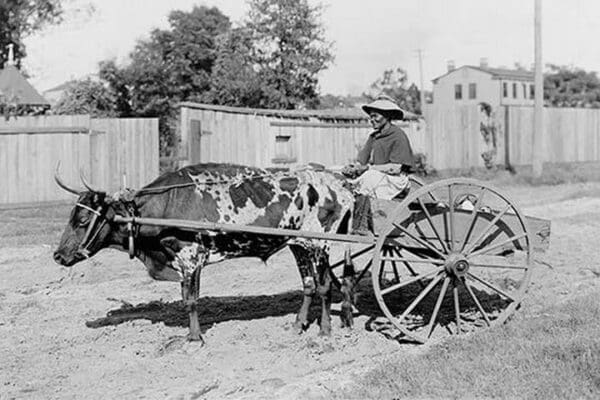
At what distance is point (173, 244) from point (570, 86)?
2818 inches

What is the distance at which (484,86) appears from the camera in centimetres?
8262

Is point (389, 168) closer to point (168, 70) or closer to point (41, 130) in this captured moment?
point (41, 130)

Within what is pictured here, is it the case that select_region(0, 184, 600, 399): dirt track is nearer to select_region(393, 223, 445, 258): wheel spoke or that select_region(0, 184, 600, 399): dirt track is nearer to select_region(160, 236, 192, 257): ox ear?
select_region(160, 236, 192, 257): ox ear

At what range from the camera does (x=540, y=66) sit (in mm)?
27203

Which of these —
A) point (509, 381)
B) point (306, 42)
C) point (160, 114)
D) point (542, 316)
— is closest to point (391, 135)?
point (542, 316)

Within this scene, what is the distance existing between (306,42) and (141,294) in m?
19.9

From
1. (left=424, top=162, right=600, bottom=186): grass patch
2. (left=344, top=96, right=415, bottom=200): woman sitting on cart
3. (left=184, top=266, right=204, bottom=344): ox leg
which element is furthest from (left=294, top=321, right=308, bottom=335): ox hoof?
(left=424, top=162, right=600, bottom=186): grass patch

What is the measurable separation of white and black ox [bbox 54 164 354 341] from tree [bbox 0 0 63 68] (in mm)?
41121

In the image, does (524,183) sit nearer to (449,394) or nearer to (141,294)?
(141,294)

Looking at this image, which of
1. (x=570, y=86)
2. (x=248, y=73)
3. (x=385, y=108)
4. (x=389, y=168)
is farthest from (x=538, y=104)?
(x=570, y=86)

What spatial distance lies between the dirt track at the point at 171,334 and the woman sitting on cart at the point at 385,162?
1.45m

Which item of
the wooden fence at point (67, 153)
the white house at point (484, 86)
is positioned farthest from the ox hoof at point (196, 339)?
the white house at point (484, 86)

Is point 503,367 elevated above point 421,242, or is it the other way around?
point 421,242

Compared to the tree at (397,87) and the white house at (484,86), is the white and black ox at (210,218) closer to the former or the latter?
the tree at (397,87)
